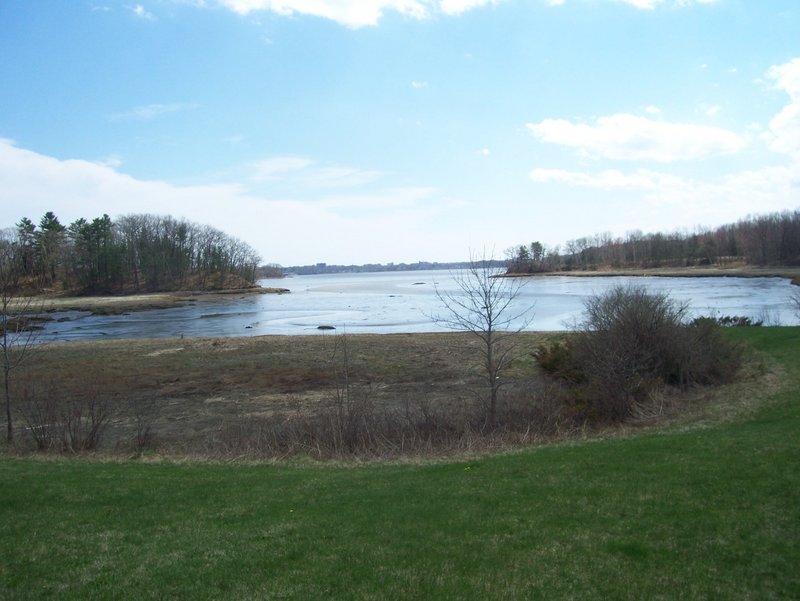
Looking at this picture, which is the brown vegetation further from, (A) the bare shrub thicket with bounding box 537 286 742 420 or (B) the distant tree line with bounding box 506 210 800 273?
(B) the distant tree line with bounding box 506 210 800 273

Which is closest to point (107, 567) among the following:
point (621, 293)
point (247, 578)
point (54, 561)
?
point (54, 561)

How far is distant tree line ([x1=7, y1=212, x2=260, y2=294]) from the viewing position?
100 m

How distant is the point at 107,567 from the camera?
18.0ft

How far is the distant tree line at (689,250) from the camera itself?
106500 millimetres

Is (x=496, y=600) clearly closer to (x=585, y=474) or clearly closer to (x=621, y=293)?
(x=585, y=474)

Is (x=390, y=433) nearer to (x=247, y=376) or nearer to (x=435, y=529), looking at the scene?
(x=435, y=529)

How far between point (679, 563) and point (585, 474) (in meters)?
2.85

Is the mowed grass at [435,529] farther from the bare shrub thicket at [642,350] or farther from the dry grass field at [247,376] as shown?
the bare shrub thicket at [642,350]

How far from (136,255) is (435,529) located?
11622cm

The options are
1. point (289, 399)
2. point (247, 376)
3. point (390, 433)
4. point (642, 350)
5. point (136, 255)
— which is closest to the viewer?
point (390, 433)

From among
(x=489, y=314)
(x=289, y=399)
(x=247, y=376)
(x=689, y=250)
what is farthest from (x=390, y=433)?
(x=689, y=250)

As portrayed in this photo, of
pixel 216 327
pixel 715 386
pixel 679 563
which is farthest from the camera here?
pixel 216 327

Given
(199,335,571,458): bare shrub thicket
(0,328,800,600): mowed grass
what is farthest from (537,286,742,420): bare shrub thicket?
(0,328,800,600): mowed grass

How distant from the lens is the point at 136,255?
11112 centimetres
